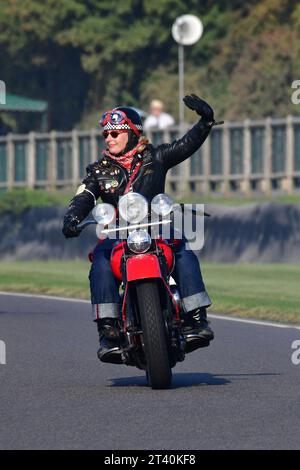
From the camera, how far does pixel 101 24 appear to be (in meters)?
49.7

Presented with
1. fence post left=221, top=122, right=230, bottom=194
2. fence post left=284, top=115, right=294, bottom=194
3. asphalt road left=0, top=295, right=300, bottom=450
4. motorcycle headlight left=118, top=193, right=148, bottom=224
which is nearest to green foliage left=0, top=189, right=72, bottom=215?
fence post left=221, top=122, right=230, bottom=194

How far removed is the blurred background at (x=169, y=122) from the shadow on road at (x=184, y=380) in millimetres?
5184

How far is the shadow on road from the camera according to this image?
11.1 metres

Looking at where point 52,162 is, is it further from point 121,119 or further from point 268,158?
point 121,119

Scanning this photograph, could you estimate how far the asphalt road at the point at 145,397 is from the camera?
27.7 feet

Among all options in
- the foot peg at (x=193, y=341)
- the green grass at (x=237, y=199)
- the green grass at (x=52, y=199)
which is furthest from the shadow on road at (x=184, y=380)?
the green grass at (x=237, y=199)

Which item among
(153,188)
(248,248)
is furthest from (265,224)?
(153,188)

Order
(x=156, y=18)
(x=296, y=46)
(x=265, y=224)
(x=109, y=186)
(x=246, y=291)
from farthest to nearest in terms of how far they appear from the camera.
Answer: (x=156, y=18) < (x=296, y=46) < (x=265, y=224) < (x=246, y=291) < (x=109, y=186)

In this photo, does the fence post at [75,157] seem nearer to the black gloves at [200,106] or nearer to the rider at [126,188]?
the rider at [126,188]

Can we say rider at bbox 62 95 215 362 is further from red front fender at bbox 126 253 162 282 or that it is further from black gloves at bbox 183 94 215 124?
red front fender at bbox 126 253 162 282

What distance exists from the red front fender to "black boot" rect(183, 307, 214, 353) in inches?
22.5

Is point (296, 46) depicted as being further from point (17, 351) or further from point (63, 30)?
point (17, 351)

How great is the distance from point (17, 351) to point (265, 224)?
11591 mm

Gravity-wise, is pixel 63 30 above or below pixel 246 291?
above
